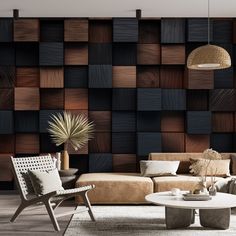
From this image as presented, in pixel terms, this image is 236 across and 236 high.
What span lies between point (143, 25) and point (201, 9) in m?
1.09

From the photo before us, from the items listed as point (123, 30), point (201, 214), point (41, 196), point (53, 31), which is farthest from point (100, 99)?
point (201, 214)

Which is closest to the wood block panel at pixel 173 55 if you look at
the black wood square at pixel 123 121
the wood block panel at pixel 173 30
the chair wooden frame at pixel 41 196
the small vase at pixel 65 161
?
the wood block panel at pixel 173 30

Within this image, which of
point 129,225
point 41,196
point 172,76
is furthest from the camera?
point 172,76

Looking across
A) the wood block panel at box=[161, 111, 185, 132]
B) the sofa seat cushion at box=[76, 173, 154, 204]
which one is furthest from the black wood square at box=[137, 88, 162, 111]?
the sofa seat cushion at box=[76, 173, 154, 204]

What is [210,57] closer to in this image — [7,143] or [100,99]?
[100,99]

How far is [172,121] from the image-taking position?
27.9 ft

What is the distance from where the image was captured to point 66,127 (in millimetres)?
7996

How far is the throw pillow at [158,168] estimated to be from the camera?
7.69 metres

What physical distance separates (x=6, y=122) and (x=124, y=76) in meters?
2.00

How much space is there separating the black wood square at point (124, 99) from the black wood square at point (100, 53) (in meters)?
0.51

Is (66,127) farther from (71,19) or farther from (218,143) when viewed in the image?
(218,143)

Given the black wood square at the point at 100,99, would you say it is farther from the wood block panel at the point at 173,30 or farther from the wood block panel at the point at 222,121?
the wood block panel at the point at 222,121

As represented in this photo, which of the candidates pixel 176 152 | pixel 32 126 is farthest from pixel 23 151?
pixel 176 152

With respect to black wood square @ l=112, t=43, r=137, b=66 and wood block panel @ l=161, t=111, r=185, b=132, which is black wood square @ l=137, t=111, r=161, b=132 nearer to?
wood block panel @ l=161, t=111, r=185, b=132
